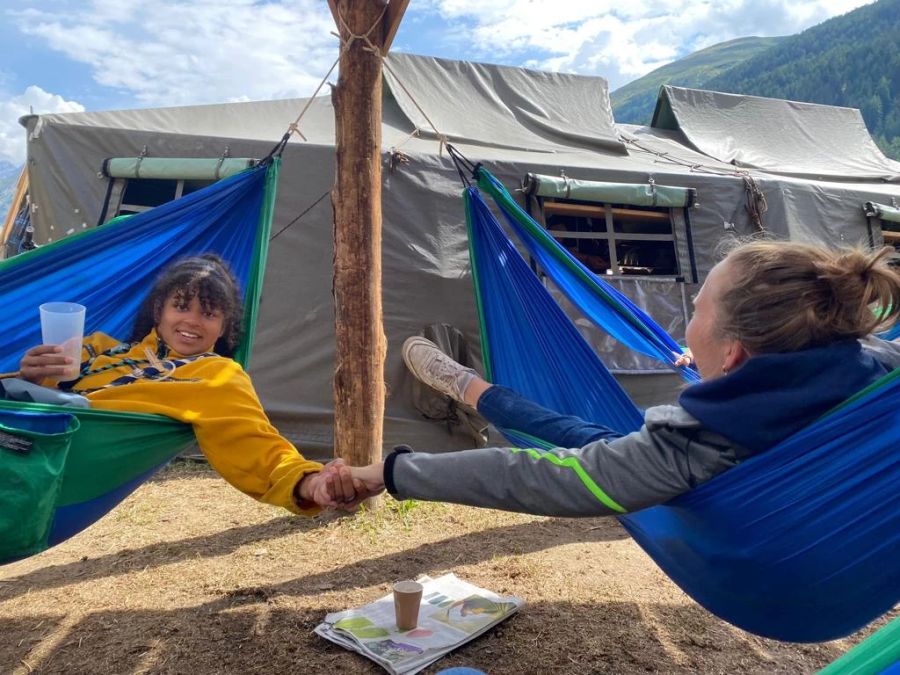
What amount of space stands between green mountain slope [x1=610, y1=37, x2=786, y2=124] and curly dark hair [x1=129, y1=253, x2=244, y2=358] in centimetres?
6359

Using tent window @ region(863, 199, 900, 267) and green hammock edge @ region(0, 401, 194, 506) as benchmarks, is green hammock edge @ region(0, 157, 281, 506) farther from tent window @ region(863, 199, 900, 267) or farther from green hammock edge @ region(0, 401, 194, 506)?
tent window @ region(863, 199, 900, 267)

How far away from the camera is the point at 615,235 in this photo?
4.35m

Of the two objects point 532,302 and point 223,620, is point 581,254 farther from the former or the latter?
point 223,620

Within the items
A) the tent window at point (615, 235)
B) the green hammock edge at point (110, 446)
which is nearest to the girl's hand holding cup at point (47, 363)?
the green hammock edge at point (110, 446)

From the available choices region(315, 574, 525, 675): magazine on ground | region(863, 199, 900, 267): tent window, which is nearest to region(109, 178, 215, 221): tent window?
region(315, 574, 525, 675): magazine on ground

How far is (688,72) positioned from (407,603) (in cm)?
8367

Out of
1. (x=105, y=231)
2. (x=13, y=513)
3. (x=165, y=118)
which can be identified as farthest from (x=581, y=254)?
(x=13, y=513)

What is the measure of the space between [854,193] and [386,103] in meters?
3.53

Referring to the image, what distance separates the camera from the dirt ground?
6.14 feet

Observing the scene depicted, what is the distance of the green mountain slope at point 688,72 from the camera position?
217 ft

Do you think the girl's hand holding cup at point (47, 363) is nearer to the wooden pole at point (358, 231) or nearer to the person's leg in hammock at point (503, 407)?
the person's leg in hammock at point (503, 407)

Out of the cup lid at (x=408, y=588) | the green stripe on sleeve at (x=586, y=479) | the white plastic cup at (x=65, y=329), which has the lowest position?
the cup lid at (x=408, y=588)

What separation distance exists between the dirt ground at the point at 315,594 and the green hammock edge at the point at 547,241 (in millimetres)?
983

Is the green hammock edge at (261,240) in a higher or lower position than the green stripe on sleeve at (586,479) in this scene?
higher
